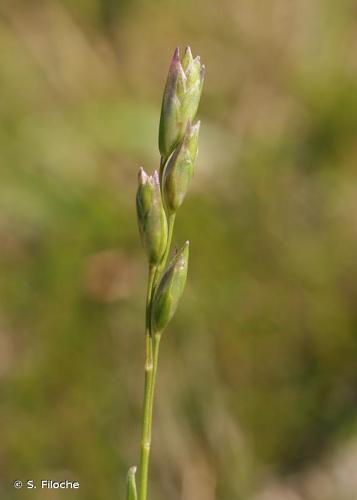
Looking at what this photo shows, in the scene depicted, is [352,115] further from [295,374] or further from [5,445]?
[5,445]

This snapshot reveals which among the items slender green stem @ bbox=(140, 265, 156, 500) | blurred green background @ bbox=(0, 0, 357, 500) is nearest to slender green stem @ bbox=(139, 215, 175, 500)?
slender green stem @ bbox=(140, 265, 156, 500)

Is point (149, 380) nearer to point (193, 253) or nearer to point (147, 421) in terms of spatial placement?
point (147, 421)

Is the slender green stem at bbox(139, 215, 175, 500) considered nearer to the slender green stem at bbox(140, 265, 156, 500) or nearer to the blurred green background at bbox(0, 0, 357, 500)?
the slender green stem at bbox(140, 265, 156, 500)

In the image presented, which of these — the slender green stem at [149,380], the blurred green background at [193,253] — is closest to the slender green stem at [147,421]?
the slender green stem at [149,380]

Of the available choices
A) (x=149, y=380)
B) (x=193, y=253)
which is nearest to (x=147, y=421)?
(x=149, y=380)

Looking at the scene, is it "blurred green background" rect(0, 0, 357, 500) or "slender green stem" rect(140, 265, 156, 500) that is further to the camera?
"blurred green background" rect(0, 0, 357, 500)

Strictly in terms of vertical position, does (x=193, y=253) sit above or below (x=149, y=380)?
above

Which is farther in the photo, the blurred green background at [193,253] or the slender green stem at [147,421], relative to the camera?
the blurred green background at [193,253]

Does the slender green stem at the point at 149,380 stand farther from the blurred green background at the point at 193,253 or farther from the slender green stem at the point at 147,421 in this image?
the blurred green background at the point at 193,253

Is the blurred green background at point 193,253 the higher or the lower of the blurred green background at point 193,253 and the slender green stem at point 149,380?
the higher
